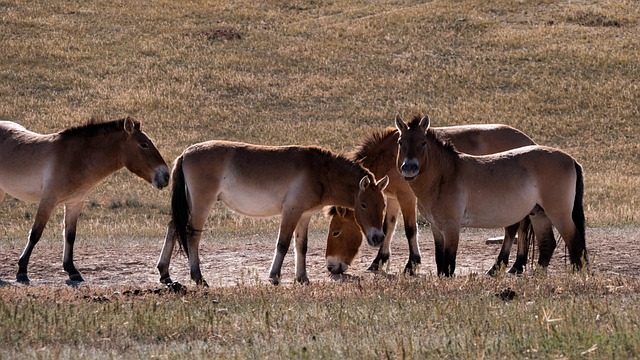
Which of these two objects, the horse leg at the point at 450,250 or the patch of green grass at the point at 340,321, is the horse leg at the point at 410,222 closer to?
the horse leg at the point at 450,250

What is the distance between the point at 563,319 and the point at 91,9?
46762 mm

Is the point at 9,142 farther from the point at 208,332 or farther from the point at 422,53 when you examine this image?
the point at 422,53

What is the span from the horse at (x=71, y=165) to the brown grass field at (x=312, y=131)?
768mm

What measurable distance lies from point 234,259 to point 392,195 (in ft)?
8.30

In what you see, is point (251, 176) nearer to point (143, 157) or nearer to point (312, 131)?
point (143, 157)

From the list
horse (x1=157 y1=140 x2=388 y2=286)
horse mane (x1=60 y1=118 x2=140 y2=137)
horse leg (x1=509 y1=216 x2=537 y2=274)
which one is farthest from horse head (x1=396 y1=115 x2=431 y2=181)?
horse mane (x1=60 y1=118 x2=140 y2=137)

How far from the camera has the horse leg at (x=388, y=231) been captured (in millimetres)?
15727

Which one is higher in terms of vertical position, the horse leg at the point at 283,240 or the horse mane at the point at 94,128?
the horse mane at the point at 94,128

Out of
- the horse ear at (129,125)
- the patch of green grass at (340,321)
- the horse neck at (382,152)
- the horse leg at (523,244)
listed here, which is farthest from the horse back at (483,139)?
the patch of green grass at (340,321)

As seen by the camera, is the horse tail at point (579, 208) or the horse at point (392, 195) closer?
the horse tail at point (579, 208)

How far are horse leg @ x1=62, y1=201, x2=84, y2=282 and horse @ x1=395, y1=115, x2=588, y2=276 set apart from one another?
4.59m

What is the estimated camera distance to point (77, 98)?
3847cm

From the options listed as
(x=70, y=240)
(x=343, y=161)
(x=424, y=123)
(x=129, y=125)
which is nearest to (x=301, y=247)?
(x=343, y=161)

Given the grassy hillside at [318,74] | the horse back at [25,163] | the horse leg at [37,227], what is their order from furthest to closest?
the grassy hillside at [318,74]
the horse back at [25,163]
the horse leg at [37,227]
